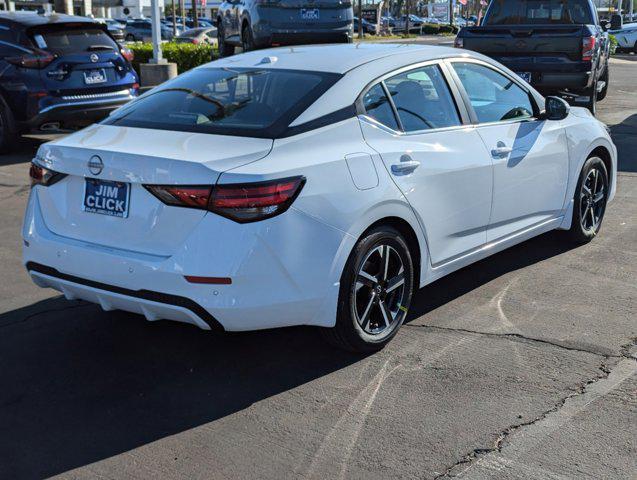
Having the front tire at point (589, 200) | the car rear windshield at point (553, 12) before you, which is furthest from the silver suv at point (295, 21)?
the front tire at point (589, 200)

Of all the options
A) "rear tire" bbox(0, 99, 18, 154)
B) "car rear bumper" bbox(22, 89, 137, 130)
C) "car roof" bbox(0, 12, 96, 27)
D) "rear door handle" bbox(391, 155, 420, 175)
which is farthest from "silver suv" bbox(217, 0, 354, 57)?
"rear door handle" bbox(391, 155, 420, 175)

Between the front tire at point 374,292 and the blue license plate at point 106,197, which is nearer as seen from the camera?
Result: the blue license plate at point 106,197

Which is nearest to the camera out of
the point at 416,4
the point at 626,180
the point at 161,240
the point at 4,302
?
the point at 161,240

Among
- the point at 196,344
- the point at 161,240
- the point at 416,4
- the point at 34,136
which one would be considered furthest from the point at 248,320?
the point at 416,4

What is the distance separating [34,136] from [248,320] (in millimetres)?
8986

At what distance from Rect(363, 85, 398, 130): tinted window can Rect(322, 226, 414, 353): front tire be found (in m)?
0.62

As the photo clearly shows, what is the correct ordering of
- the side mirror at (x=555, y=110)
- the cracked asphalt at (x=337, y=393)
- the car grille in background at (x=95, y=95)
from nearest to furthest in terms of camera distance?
the cracked asphalt at (x=337, y=393) < the side mirror at (x=555, y=110) < the car grille in background at (x=95, y=95)

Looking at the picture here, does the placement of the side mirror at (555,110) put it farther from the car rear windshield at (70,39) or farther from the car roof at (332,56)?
the car rear windshield at (70,39)

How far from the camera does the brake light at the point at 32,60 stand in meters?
9.87

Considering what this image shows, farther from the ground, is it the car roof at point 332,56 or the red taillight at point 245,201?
the car roof at point 332,56

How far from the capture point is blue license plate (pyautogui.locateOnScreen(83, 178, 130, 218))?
4027 mm

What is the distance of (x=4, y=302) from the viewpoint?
5.32 m

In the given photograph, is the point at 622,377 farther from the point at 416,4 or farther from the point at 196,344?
the point at 416,4

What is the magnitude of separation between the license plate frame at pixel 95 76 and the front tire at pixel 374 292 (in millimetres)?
6682
